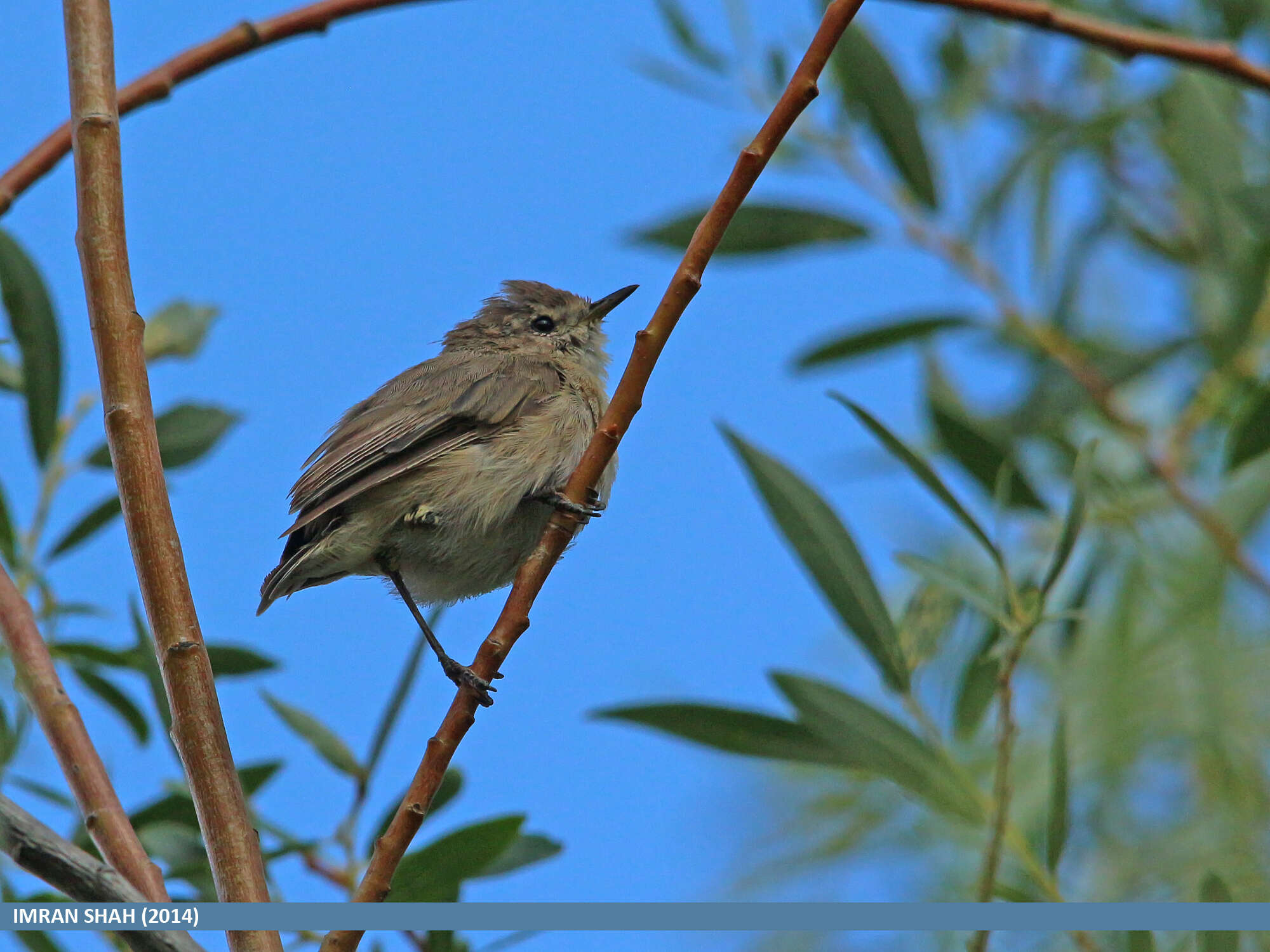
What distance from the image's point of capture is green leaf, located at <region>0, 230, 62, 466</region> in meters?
2.30

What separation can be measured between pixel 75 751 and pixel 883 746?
1.07 meters

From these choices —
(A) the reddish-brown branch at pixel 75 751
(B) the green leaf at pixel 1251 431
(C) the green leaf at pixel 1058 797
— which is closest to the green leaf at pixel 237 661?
(A) the reddish-brown branch at pixel 75 751

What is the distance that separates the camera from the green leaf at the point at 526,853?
2.04 meters

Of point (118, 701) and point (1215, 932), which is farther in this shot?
point (118, 701)

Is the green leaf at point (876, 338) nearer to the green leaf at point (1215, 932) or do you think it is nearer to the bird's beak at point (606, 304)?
the bird's beak at point (606, 304)

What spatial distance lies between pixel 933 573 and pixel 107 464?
159 cm

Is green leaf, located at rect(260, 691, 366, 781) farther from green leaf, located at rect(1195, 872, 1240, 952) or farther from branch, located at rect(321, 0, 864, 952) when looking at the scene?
green leaf, located at rect(1195, 872, 1240, 952)

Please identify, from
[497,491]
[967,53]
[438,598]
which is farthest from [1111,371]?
[438,598]

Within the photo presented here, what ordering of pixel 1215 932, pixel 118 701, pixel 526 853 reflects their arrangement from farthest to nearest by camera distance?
pixel 118 701 < pixel 526 853 < pixel 1215 932

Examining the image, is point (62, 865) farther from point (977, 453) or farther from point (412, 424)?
point (412, 424)

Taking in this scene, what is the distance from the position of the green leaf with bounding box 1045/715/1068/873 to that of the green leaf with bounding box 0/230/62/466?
6.09 ft

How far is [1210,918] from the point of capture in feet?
4.76

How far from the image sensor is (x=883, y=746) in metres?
1.80

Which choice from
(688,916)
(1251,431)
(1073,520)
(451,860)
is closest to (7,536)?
(451,860)
